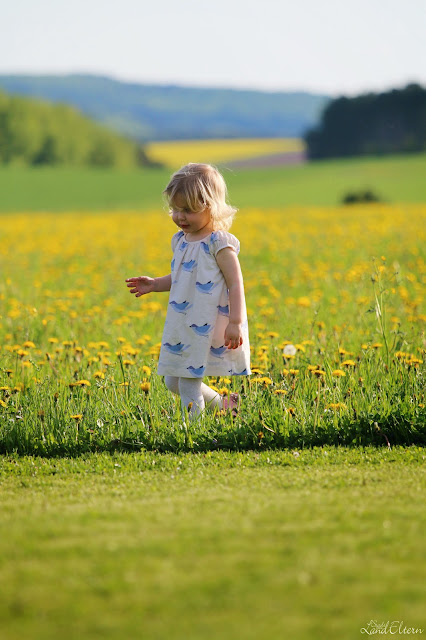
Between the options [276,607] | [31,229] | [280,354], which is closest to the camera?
[276,607]

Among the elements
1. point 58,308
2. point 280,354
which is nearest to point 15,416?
point 280,354

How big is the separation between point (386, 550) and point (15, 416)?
8.22 feet

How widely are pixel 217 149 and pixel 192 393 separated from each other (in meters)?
55.8

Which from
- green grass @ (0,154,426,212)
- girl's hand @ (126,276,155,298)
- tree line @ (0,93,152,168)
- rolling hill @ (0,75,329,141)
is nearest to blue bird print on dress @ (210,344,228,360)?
girl's hand @ (126,276,155,298)

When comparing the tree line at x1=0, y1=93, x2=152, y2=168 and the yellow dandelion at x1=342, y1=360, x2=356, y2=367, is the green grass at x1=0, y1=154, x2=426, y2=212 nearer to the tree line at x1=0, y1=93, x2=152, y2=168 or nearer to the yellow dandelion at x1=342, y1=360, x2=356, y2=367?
the tree line at x1=0, y1=93, x2=152, y2=168

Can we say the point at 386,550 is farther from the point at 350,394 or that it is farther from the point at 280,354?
the point at 280,354

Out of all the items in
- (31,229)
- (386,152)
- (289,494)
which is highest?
(386,152)

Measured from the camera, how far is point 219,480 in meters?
3.67

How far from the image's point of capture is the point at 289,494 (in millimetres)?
3365

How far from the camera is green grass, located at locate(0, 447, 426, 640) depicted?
223 cm

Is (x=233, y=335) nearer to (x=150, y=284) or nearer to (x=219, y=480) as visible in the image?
(x=150, y=284)

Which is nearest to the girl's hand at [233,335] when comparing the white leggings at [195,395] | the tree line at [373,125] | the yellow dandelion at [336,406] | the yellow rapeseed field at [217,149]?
the white leggings at [195,395]

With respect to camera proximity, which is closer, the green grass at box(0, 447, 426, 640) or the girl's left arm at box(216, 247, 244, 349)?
the green grass at box(0, 447, 426, 640)

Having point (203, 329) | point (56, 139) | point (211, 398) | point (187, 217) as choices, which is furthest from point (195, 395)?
point (56, 139)
